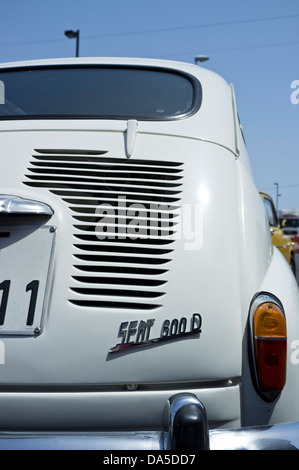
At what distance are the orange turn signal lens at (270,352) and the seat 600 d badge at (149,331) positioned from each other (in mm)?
231

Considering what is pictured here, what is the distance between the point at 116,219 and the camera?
1948 mm

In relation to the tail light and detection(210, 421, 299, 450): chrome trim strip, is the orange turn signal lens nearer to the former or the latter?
the tail light

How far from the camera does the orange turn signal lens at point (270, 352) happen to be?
184cm

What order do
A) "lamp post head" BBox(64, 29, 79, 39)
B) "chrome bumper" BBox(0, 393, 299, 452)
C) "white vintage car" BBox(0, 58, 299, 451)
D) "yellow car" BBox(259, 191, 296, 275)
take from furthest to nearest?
"lamp post head" BBox(64, 29, 79, 39) → "yellow car" BBox(259, 191, 296, 275) → "white vintage car" BBox(0, 58, 299, 451) → "chrome bumper" BBox(0, 393, 299, 452)

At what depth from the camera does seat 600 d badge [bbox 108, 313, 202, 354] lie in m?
1.77

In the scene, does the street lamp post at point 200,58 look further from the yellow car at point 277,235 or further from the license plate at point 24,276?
the license plate at point 24,276

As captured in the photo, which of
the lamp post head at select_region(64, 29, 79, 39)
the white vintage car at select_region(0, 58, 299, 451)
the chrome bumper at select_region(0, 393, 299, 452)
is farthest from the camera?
the lamp post head at select_region(64, 29, 79, 39)

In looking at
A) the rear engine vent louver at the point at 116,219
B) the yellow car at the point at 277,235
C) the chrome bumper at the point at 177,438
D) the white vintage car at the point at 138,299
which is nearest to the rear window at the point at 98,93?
the white vintage car at the point at 138,299

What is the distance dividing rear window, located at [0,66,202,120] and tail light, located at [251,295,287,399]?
1.03 metres

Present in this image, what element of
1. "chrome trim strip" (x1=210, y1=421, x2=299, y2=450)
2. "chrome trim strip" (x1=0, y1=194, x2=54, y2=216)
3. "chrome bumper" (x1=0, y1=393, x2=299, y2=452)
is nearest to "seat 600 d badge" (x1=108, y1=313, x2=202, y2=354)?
"chrome bumper" (x1=0, y1=393, x2=299, y2=452)
